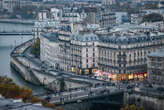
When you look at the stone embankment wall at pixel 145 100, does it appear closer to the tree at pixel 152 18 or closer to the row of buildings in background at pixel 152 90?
the row of buildings in background at pixel 152 90

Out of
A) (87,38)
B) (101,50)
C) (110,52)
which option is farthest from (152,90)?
(87,38)

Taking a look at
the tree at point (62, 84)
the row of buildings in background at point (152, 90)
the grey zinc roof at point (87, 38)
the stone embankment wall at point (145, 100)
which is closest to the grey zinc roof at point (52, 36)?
the grey zinc roof at point (87, 38)

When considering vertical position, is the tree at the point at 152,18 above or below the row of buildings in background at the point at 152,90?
above

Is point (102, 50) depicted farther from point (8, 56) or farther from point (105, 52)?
point (8, 56)

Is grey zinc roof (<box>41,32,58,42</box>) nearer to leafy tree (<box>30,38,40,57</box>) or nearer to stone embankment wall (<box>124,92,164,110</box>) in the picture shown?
leafy tree (<box>30,38,40,57</box>)

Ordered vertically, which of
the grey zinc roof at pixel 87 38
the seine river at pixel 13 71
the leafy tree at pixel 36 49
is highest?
the grey zinc roof at pixel 87 38

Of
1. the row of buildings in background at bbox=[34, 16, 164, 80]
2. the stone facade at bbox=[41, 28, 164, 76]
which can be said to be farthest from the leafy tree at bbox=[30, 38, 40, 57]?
the stone facade at bbox=[41, 28, 164, 76]

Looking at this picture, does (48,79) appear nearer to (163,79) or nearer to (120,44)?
(120,44)

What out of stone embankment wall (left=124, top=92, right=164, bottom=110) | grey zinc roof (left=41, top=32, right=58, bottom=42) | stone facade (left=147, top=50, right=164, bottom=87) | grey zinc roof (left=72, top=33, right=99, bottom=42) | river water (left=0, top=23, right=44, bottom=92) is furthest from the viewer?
grey zinc roof (left=41, top=32, right=58, bottom=42)
